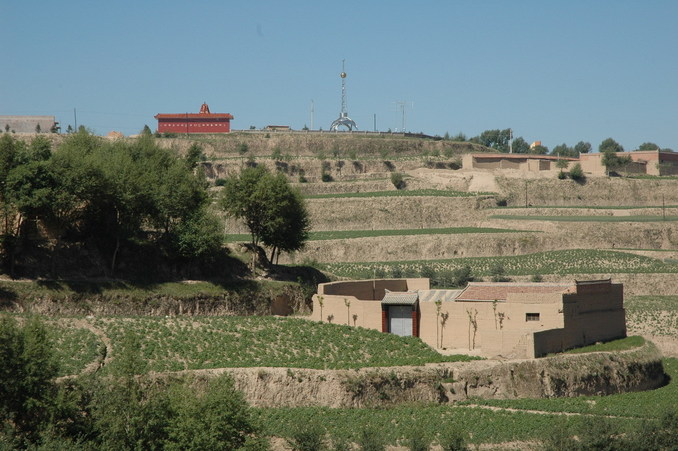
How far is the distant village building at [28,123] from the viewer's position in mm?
A: 108644

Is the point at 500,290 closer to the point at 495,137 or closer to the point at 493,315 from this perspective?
the point at 493,315

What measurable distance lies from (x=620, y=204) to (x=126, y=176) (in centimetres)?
5467

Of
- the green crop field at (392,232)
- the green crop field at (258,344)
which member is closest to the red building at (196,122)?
the green crop field at (392,232)

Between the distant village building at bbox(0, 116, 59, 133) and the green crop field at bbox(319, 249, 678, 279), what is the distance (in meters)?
45.7

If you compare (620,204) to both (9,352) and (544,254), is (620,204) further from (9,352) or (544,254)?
(9,352)

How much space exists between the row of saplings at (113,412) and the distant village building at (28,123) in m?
75.5

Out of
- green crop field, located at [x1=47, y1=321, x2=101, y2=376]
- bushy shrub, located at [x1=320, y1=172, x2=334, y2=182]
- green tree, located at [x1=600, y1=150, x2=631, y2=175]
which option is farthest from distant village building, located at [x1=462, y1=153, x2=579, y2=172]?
green crop field, located at [x1=47, y1=321, x2=101, y2=376]

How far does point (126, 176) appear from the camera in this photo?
169 ft

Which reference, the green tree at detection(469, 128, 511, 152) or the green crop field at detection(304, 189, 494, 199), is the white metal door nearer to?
the green crop field at detection(304, 189, 494, 199)

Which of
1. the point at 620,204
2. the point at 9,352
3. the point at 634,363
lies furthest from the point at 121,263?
the point at 620,204

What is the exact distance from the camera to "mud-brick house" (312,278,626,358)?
48.5 m

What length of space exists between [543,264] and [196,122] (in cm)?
4935

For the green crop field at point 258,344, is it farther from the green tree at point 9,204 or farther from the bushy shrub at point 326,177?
the bushy shrub at point 326,177

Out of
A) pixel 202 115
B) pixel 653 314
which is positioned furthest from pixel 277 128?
pixel 653 314
